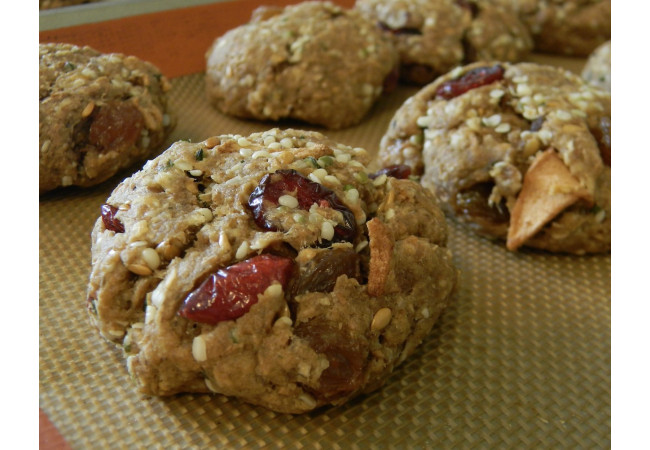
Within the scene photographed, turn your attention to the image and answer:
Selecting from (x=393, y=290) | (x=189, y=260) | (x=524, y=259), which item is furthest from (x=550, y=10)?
(x=189, y=260)

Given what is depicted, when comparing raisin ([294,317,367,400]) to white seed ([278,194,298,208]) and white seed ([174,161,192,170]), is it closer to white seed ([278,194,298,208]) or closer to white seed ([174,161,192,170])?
white seed ([278,194,298,208])

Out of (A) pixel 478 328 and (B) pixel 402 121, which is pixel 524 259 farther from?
(B) pixel 402 121

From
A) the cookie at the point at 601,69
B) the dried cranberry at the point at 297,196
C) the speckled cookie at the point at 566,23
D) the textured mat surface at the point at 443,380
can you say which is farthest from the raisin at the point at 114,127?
the speckled cookie at the point at 566,23

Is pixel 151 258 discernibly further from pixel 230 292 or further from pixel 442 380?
pixel 442 380

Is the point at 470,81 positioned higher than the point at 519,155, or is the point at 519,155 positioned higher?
the point at 470,81

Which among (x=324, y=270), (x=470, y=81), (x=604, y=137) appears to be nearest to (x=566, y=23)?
(x=470, y=81)

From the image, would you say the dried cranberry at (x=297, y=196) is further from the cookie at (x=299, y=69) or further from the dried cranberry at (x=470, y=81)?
the cookie at (x=299, y=69)

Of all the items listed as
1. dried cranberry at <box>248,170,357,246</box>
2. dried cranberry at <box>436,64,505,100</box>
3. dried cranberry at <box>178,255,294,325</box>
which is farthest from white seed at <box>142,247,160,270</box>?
dried cranberry at <box>436,64,505,100</box>
